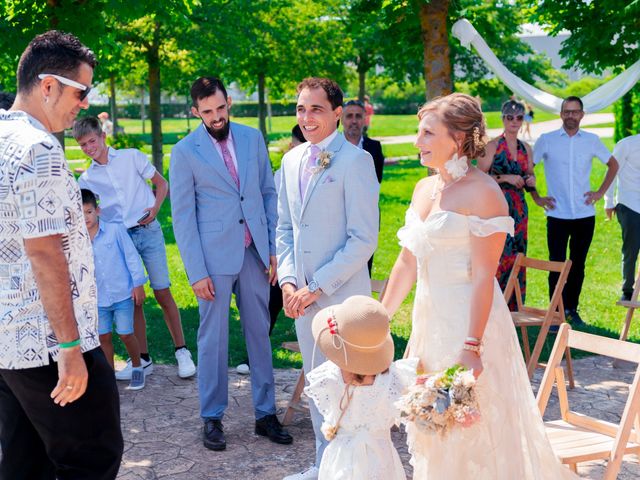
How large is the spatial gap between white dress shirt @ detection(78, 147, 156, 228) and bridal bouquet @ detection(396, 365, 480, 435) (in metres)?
4.13

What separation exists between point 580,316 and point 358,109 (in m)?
3.59

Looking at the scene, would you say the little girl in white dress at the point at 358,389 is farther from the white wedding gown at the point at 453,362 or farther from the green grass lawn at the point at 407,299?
the green grass lawn at the point at 407,299

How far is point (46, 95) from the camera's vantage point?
339 centimetres

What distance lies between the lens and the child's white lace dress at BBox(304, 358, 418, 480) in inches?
145

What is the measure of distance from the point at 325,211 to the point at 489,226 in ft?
4.01

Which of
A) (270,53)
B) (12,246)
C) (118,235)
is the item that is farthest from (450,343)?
(270,53)

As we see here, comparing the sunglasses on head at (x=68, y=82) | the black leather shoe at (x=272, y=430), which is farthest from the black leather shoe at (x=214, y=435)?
the sunglasses on head at (x=68, y=82)

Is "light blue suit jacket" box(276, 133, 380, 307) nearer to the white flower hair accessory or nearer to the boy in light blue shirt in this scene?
the white flower hair accessory

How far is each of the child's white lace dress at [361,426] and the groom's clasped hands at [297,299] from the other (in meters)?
1.12

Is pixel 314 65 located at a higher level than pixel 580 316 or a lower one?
higher

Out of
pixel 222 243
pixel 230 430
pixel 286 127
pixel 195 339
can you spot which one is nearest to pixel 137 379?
pixel 230 430

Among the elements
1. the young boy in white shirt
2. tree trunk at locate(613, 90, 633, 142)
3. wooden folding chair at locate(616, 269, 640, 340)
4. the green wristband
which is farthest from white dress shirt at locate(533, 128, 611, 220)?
tree trunk at locate(613, 90, 633, 142)

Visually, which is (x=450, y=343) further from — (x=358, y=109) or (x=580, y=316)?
(x=580, y=316)

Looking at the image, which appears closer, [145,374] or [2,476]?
[2,476]
